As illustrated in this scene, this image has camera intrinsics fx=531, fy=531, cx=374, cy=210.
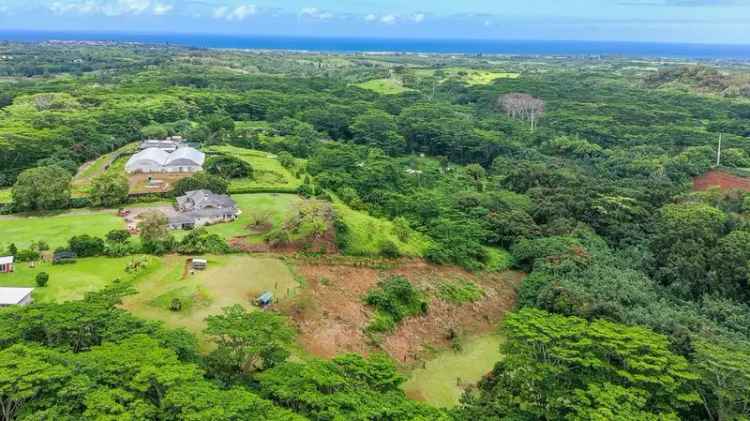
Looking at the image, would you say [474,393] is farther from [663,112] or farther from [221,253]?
[663,112]

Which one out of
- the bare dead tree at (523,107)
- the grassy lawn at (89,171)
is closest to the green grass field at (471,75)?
the bare dead tree at (523,107)

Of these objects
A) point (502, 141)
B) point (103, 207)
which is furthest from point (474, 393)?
point (502, 141)

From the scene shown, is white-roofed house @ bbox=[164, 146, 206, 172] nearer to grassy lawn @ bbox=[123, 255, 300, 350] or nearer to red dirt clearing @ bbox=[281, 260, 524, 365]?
grassy lawn @ bbox=[123, 255, 300, 350]

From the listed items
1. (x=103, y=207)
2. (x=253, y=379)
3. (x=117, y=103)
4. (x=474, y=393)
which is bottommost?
(x=474, y=393)

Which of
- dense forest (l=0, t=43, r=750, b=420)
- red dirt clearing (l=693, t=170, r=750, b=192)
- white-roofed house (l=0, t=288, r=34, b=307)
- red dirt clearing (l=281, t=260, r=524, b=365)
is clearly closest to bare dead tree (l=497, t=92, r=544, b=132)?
dense forest (l=0, t=43, r=750, b=420)

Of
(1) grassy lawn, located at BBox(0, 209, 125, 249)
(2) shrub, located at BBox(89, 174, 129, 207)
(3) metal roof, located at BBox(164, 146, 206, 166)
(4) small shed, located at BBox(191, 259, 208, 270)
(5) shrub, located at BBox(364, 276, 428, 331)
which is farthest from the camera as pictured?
(3) metal roof, located at BBox(164, 146, 206, 166)

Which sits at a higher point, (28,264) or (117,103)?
(117,103)
